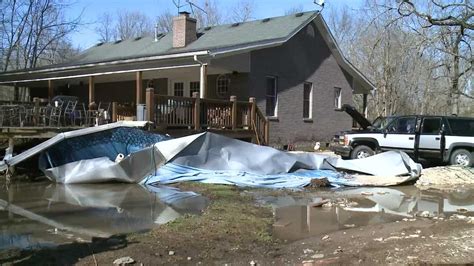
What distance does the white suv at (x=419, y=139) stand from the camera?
15982 mm

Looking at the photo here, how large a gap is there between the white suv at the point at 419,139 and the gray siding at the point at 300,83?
14.7 ft

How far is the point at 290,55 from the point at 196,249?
16.8m

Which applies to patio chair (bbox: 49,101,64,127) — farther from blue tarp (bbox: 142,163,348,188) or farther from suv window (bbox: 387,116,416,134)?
suv window (bbox: 387,116,416,134)

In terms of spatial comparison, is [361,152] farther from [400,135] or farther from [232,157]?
[232,157]

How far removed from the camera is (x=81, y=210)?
29.5ft

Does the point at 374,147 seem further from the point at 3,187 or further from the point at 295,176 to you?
the point at 3,187

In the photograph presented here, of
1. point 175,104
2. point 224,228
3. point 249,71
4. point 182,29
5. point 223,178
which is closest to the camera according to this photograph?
point 224,228

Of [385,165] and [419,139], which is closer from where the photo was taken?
[385,165]

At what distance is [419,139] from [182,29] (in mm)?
11105

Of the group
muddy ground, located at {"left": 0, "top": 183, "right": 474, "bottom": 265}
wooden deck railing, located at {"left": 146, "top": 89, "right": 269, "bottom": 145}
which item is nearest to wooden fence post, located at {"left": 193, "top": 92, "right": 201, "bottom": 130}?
wooden deck railing, located at {"left": 146, "top": 89, "right": 269, "bottom": 145}

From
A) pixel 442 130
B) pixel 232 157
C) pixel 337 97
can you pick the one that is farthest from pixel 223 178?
pixel 337 97

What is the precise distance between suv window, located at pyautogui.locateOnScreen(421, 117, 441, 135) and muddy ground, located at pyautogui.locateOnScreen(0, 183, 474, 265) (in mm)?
8402

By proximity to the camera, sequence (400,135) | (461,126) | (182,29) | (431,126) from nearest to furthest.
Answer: (461,126) → (431,126) → (400,135) → (182,29)

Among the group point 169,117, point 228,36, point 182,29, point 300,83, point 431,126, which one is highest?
point 182,29
